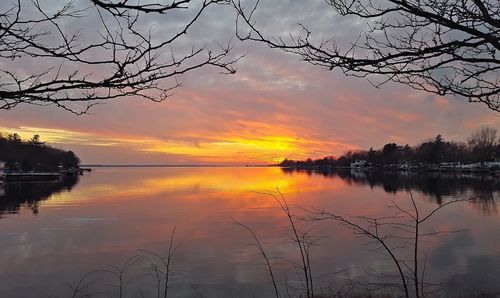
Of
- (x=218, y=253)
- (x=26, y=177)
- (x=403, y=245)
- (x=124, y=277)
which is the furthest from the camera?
(x=26, y=177)

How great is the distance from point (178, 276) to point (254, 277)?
95.6 inches

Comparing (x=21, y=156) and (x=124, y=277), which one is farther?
(x=21, y=156)

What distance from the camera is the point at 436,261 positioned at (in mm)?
16094

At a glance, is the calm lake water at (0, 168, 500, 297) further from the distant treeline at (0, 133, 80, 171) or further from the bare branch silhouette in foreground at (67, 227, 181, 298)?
the distant treeline at (0, 133, 80, 171)

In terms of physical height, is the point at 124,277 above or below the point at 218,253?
below

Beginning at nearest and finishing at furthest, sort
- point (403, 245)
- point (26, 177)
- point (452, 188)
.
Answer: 1. point (403, 245)
2. point (452, 188)
3. point (26, 177)

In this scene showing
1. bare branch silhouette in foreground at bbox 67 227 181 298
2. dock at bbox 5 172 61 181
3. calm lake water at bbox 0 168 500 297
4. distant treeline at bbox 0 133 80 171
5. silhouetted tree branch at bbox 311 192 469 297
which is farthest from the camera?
distant treeline at bbox 0 133 80 171

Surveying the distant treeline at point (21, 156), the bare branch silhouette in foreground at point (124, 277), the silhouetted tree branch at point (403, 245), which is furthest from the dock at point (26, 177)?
the bare branch silhouette in foreground at point (124, 277)

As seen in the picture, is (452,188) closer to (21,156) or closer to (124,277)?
(124,277)

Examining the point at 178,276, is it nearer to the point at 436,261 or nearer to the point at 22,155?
the point at 436,261

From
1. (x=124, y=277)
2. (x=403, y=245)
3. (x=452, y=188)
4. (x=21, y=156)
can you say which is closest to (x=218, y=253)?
(x=124, y=277)

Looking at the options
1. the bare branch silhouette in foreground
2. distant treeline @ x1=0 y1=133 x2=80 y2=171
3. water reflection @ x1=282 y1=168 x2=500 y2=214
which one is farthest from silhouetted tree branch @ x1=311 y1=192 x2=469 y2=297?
distant treeline @ x1=0 y1=133 x2=80 y2=171

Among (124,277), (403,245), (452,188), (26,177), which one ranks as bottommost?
(26,177)

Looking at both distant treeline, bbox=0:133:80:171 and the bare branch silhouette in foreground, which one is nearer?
the bare branch silhouette in foreground
